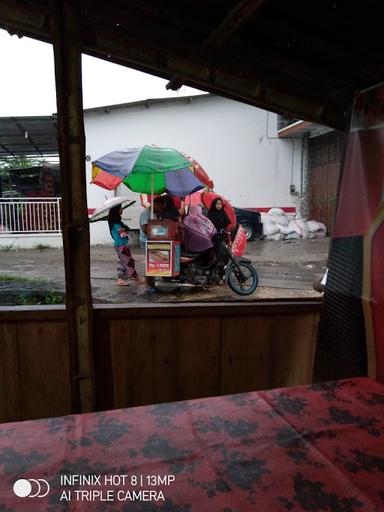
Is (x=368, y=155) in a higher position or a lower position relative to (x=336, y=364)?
higher

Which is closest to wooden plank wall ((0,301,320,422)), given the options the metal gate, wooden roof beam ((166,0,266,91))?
wooden roof beam ((166,0,266,91))

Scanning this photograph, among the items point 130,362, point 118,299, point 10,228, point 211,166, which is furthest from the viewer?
point 211,166

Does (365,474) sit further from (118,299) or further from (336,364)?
(118,299)

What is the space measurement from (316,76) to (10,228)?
37.9ft

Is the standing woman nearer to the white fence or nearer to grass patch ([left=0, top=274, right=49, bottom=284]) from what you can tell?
grass patch ([left=0, top=274, right=49, bottom=284])

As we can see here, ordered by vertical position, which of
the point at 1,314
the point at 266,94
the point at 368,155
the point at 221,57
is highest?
the point at 221,57

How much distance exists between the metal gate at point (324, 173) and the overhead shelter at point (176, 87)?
10034 mm

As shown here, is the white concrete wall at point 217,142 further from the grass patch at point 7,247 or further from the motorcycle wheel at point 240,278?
the motorcycle wheel at point 240,278

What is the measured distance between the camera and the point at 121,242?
6465 millimetres

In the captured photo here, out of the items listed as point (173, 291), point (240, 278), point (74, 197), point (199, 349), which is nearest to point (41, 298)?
point (173, 291)

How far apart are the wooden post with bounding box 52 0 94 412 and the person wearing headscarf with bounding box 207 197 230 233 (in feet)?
13.9

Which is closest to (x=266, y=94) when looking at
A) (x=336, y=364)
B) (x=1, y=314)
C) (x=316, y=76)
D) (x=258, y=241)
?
(x=316, y=76)

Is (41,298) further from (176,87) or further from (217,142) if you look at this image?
(217,142)

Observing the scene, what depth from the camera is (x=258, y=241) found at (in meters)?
12.6
